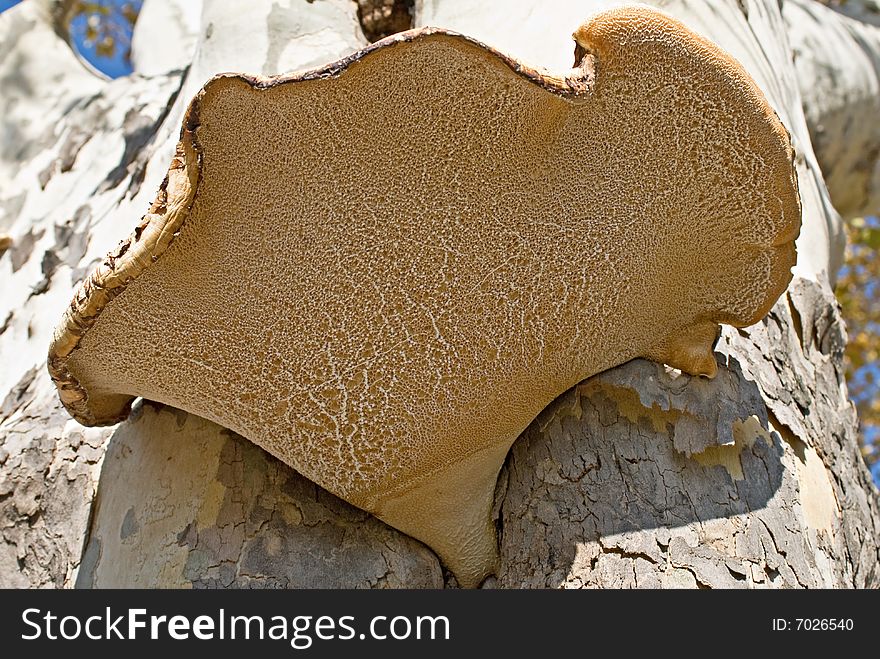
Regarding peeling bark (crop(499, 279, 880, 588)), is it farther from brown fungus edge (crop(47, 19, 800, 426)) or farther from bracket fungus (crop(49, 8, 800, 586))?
brown fungus edge (crop(47, 19, 800, 426))

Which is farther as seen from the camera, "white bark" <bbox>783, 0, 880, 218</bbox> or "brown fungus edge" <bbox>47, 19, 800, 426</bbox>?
"white bark" <bbox>783, 0, 880, 218</bbox>

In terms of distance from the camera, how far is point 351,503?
1.56 meters

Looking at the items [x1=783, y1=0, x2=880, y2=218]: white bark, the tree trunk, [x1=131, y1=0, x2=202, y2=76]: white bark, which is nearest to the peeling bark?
the tree trunk

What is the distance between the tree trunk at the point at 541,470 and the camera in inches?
56.1

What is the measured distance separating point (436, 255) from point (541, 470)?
45 centimetres

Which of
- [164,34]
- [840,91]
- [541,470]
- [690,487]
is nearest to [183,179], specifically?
[541,470]

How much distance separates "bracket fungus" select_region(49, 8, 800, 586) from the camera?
48.2 inches

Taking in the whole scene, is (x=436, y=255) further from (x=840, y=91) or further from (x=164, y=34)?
(x=840, y=91)

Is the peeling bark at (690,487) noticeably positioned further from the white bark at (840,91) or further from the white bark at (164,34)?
the white bark at (164,34)

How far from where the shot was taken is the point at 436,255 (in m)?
1.35

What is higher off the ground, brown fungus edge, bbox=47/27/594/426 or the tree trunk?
brown fungus edge, bbox=47/27/594/426

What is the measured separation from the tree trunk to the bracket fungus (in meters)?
0.08
